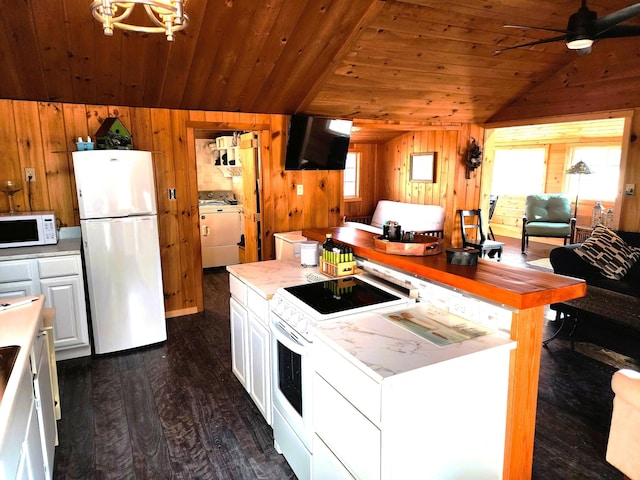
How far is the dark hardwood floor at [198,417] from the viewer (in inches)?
86.4

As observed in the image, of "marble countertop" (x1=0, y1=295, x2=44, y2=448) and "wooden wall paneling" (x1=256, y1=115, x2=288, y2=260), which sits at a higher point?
"wooden wall paneling" (x1=256, y1=115, x2=288, y2=260)

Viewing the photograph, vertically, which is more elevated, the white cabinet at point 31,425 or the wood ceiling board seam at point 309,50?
the wood ceiling board seam at point 309,50

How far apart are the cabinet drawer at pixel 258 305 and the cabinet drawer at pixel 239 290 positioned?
70mm

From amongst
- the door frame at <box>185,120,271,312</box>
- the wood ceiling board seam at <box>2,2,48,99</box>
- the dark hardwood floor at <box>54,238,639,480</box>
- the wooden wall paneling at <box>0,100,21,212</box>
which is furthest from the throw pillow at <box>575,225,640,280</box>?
the wooden wall paneling at <box>0,100,21,212</box>

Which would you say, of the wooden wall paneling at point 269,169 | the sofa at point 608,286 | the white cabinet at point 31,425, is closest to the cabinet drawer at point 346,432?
the white cabinet at point 31,425

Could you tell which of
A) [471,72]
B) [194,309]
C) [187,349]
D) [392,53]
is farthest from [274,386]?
[471,72]

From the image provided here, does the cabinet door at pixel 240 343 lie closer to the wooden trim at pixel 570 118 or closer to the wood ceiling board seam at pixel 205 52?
the wood ceiling board seam at pixel 205 52

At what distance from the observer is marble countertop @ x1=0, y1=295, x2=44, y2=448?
1154 mm

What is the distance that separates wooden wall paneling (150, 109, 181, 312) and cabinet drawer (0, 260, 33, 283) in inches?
46.8

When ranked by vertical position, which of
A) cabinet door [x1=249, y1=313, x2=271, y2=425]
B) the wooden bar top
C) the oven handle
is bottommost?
cabinet door [x1=249, y1=313, x2=271, y2=425]

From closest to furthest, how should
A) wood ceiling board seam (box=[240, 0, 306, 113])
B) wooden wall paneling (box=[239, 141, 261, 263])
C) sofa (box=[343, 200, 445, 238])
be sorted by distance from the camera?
wood ceiling board seam (box=[240, 0, 306, 113])
wooden wall paneling (box=[239, 141, 261, 263])
sofa (box=[343, 200, 445, 238])

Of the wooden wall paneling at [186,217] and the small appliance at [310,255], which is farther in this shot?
the wooden wall paneling at [186,217]

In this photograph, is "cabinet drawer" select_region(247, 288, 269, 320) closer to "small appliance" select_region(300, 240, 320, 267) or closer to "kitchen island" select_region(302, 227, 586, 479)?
"small appliance" select_region(300, 240, 320, 267)

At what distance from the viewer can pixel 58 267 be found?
10.6 feet
